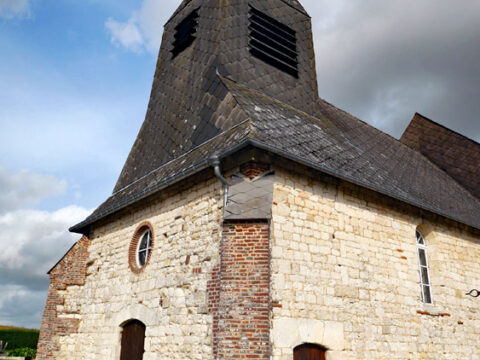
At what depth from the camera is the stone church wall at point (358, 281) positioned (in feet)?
19.4

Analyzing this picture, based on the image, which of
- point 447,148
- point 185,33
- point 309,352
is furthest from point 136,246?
point 447,148

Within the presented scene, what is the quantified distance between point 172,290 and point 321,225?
2634 mm

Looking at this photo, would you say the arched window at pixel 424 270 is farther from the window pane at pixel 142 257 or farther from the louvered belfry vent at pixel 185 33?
the louvered belfry vent at pixel 185 33

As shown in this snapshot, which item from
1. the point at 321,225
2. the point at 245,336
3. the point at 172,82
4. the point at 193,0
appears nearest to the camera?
the point at 245,336

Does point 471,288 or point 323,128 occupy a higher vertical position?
point 323,128

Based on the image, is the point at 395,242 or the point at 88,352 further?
the point at 88,352

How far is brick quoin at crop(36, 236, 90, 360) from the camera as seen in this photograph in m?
8.73

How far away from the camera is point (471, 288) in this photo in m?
8.87

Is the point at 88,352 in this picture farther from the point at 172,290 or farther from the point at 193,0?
the point at 193,0

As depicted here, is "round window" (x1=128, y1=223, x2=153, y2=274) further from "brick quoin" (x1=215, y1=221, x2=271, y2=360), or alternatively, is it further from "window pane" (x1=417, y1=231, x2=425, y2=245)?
"window pane" (x1=417, y1=231, x2=425, y2=245)

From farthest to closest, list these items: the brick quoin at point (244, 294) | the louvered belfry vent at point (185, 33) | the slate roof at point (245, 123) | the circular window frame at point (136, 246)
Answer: the louvered belfry vent at point (185, 33)
the circular window frame at point (136, 246)
the slate roof at point (245, 123)
the brick quoin at point (244, 294)

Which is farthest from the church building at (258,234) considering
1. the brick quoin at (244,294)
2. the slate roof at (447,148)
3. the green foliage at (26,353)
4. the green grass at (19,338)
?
the green grass at (19,338)

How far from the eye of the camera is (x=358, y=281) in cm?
674

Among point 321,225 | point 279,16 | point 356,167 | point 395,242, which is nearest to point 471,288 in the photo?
point 395,242
